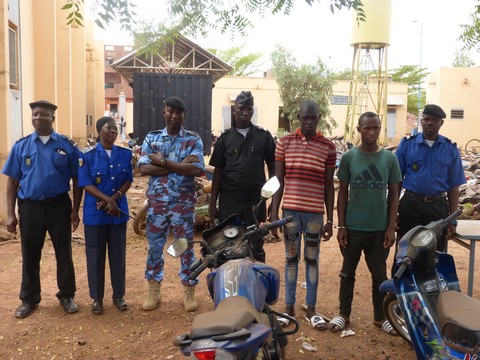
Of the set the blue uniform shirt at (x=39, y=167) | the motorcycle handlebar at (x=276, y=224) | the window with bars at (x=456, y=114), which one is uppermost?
the window with bars at (x=456, y=114)

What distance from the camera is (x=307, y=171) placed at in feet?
13.2

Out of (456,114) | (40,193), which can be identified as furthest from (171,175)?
(456,114)

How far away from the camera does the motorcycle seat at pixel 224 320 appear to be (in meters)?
2.11

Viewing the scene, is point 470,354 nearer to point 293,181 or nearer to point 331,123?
point 293,181

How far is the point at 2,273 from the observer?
5.70 meters

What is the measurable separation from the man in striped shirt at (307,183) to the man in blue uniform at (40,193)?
6.16 ft

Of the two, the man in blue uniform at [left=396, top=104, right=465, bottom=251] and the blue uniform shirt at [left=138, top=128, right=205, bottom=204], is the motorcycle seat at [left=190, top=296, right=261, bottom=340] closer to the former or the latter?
the blue uniform shirt at [left=138, top=128, right=205, bottom=204]

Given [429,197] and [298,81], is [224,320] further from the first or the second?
[298,81]

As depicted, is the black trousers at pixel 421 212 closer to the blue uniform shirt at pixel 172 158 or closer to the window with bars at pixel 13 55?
the blue uniform shirt at pixel 172 158

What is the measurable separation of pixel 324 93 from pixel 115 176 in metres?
23.6

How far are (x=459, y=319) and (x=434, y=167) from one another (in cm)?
186

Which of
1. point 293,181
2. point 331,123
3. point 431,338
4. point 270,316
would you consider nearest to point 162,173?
point 293,181

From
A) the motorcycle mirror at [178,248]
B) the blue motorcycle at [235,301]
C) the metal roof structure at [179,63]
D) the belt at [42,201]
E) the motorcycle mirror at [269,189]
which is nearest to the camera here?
the blue motorcycle at [235,301]

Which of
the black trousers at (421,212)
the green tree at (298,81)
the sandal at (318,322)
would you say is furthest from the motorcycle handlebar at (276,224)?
the green tree at (298,81)
